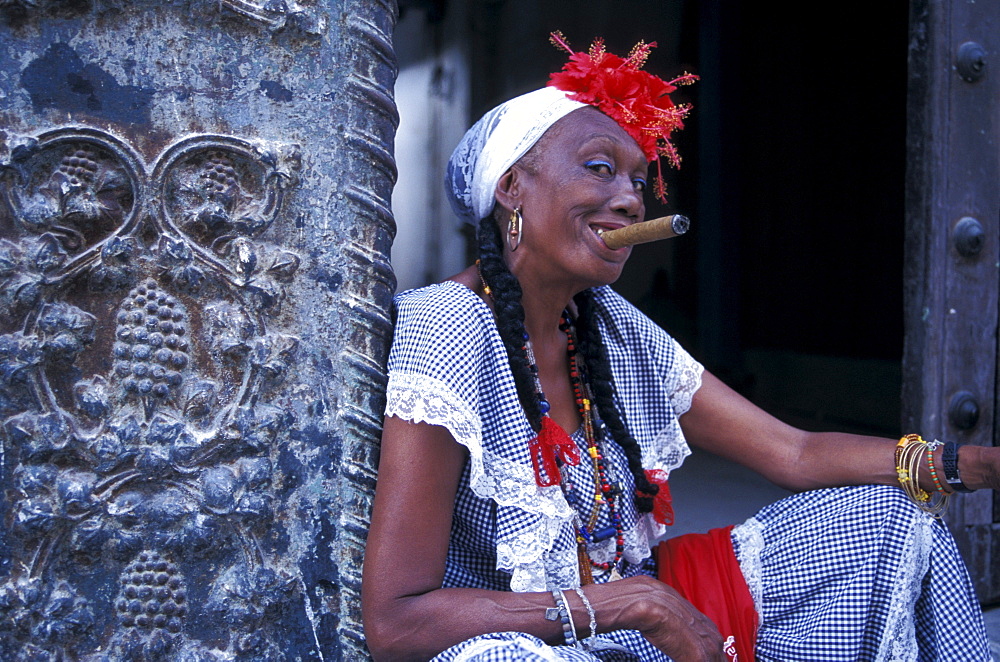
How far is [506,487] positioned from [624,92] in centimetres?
79

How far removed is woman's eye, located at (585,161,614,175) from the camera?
4.91 ft

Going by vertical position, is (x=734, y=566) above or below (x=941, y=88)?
below

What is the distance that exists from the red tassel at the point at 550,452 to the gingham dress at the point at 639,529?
0.03 meters

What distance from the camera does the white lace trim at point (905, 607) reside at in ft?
4.95

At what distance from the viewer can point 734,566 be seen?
1.72 m

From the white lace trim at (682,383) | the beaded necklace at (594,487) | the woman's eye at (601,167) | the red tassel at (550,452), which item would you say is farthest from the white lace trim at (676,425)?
the woman's eye at (601,167)

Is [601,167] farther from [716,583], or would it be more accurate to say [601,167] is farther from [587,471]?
[716,583]

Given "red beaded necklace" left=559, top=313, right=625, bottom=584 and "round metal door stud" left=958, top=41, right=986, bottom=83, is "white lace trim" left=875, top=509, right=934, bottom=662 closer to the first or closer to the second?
"red beaded necklace" left=559, top=313, right=625, bottom=584

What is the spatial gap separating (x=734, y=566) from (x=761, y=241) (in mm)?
4744

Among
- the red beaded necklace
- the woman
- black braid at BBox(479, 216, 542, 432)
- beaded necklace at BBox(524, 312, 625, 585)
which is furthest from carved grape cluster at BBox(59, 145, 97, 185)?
the red beaded necklace

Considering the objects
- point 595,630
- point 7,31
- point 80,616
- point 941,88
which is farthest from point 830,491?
point 7,31

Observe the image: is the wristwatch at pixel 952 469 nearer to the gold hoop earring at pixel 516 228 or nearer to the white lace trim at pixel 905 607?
the white lace trim at pixel 905 607

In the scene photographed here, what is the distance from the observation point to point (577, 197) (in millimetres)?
1469

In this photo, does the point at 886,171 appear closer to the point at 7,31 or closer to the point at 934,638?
the point at 934,638
